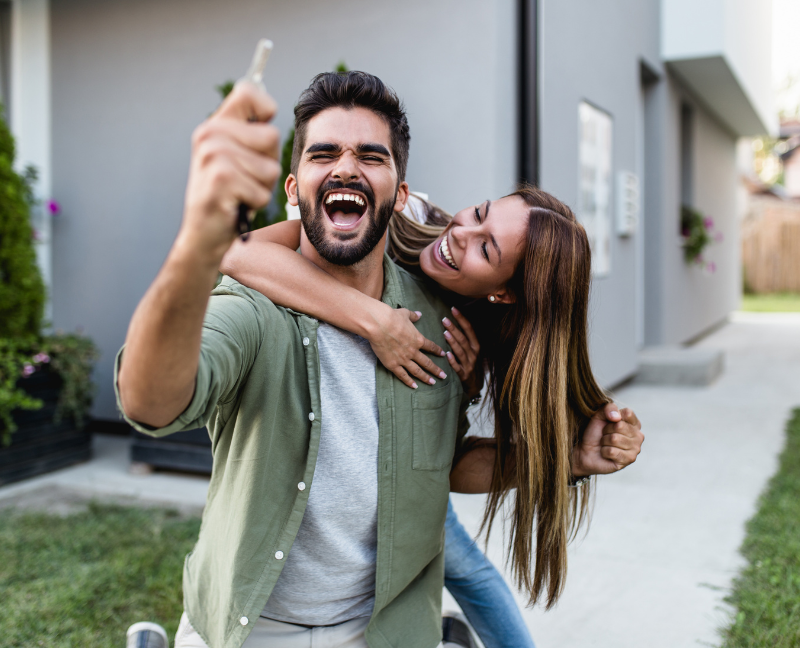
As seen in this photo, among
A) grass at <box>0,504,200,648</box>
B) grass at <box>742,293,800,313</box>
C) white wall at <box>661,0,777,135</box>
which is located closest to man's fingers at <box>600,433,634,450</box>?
grass at <box>0,504,200,648</box>

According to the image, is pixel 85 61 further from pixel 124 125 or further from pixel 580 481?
pixel 580 481

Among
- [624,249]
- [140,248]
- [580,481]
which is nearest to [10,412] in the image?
[140,248]

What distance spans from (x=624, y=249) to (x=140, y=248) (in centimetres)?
430

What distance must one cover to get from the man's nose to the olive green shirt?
1.01 feet

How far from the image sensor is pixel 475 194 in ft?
14.7

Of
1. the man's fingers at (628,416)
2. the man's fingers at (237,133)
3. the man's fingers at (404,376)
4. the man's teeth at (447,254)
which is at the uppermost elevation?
the man's fingers at (237,133)

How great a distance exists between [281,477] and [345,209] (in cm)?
57

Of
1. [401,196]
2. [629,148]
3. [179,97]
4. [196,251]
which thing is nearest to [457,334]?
[401,196]

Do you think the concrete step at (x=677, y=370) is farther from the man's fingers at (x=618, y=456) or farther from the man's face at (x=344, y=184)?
the man's face at (x=344, y=184)

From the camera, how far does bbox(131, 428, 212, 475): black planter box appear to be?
14.2ft

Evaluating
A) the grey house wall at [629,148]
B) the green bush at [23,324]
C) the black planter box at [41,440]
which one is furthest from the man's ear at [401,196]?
the black planter box at [41,440]

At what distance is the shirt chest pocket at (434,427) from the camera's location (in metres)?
1.63

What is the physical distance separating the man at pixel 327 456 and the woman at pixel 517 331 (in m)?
0.07

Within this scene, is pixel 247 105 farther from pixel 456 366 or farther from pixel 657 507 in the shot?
pixel 657 507
